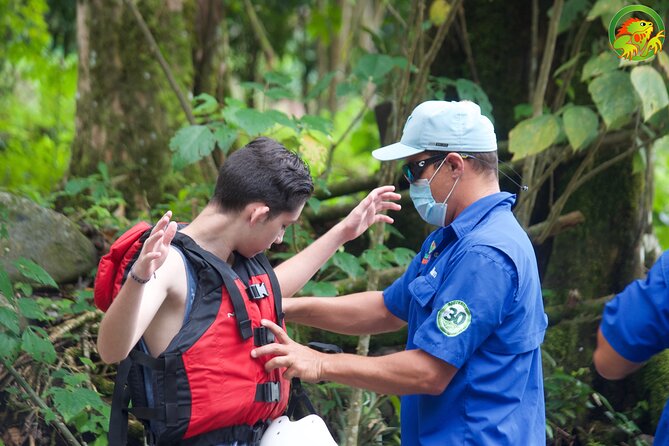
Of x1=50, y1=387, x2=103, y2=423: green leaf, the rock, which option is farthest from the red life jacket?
the rock

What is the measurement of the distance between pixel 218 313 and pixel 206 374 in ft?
0.63

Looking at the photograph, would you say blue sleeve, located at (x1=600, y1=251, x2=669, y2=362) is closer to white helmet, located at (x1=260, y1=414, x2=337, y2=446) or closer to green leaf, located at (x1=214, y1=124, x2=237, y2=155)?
white helmet, located at (x1=260, y1=414, x2=337, y2=446)

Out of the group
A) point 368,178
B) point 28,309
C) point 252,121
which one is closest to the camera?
point 28,309

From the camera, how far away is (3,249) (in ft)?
15.3

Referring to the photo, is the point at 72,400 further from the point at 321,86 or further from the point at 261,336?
the point at 321,86

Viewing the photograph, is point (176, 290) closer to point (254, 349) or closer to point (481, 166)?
point (254, 349)

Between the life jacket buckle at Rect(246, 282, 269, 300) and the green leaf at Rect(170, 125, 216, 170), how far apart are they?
1.76m

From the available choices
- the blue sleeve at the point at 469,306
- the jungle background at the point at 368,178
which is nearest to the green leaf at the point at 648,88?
the jungle background at the point at 368,178

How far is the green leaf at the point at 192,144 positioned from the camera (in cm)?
Result: 450

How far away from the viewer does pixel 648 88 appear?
14.2 feet

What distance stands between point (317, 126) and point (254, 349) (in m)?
2.13

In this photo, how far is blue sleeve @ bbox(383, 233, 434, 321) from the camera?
3.22 metres

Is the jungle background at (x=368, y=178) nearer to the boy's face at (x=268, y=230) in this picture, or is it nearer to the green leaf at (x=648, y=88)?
the green leaf at (x=648, y=88)

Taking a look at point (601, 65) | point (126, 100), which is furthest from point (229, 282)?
point (126, 100)
